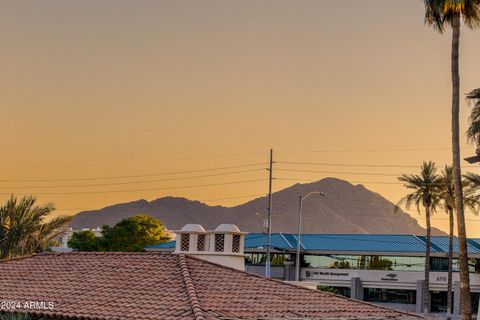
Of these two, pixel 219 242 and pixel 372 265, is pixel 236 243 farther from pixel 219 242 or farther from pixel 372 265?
pixel 372 265

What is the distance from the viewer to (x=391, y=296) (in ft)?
298

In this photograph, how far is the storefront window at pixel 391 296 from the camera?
89.9m

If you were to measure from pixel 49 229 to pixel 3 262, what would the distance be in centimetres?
2022

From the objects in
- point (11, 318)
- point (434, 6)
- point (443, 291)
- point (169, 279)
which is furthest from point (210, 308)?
point (443, 291)

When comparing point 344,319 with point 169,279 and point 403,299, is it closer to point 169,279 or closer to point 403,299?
point 169,279

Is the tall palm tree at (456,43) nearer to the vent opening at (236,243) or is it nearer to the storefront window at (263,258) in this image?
the vent opening at (236,243)

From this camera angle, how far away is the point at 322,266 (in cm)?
9812

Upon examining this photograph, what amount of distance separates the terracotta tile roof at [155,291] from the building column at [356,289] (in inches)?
2490

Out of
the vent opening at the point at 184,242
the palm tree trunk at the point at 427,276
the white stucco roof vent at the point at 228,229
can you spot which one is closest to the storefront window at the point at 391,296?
the palm tree trunk at the point at 427,276

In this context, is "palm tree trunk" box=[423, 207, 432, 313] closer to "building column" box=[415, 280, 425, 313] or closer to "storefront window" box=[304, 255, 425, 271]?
"building column" box=[415, 280, 425, 313]

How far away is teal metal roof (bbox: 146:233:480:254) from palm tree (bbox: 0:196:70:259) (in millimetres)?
49307

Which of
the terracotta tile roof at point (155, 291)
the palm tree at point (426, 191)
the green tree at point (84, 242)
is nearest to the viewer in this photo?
the terracotta tile roof at point (155, 291)

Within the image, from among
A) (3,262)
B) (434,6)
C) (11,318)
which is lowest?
(11,318)

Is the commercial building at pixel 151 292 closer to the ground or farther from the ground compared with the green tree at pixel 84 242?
closer to the ground
